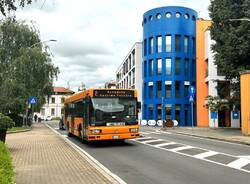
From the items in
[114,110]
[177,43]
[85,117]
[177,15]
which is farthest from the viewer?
[177,15]

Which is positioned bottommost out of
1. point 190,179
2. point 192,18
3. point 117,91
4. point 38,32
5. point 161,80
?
point 190,179

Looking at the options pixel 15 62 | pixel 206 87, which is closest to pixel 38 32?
pixel 15 62

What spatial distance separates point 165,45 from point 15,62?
Result: 79.8ft

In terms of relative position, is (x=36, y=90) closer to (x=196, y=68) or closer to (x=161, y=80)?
(x=161, y=80)

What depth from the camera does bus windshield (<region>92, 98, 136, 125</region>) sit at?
65.9ft

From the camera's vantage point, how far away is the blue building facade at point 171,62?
59.9 metres

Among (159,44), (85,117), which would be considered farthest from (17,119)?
(85,117)

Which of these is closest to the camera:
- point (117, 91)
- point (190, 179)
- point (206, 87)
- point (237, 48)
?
point (190, 179)

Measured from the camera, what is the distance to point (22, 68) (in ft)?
144

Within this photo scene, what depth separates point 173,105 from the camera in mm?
59531

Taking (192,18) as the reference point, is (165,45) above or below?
below

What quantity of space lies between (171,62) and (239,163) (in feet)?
154

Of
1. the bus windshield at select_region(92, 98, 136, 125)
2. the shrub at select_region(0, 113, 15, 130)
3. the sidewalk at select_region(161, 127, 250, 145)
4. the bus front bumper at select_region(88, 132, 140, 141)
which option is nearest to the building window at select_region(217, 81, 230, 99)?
the sidewalk at select_region(161, 127, 250, 145)

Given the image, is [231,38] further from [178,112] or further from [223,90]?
[178,112]
